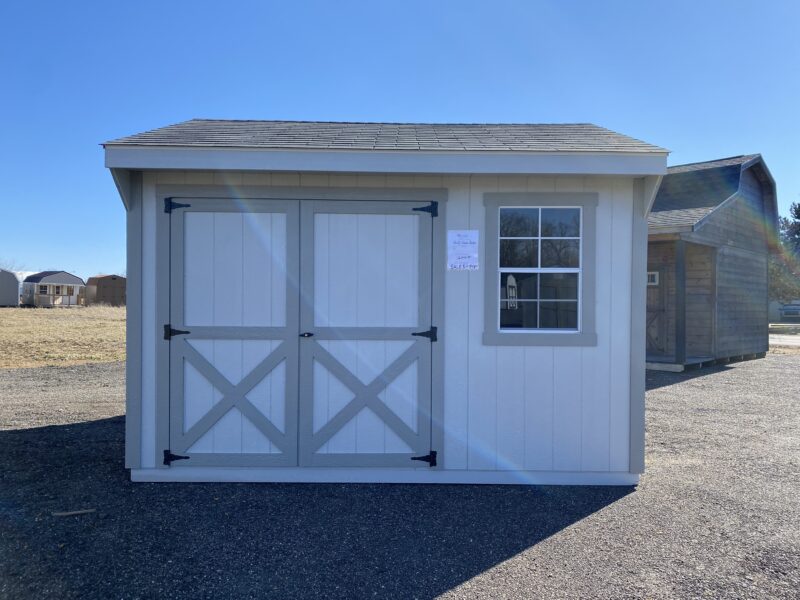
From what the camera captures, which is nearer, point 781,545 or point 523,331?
point 781,545

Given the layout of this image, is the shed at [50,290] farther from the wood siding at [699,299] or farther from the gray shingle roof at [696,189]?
the wood siding at [699,299]

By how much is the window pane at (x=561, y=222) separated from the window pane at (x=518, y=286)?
39cm

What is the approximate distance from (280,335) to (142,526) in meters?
1.70

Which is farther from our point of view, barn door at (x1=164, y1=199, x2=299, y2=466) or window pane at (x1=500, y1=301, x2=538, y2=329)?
window pane at (x1=500, y1=301, x2=538, y2=329)

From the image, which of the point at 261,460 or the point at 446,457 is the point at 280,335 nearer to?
the point at 261,460

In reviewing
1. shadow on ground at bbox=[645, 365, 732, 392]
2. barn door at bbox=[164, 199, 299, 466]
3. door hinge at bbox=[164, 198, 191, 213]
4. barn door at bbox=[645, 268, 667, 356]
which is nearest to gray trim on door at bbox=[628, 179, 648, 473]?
barn door at bbox=[164, 199, 299, 466]

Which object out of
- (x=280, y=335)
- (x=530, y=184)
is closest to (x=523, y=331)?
(x=530, y=184)

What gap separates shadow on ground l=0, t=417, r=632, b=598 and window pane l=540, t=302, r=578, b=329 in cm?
138

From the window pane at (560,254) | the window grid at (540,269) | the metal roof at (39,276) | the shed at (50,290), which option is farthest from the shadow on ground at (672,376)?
the metal roof at (39,276)

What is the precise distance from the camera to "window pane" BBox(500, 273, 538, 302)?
464cm

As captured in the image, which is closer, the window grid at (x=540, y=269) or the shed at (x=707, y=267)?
the window grid at (x=540, y=269)

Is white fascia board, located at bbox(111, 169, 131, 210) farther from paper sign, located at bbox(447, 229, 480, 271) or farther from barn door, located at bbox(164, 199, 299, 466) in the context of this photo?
paper sign, located at bbox(447, 229, 480, 271)

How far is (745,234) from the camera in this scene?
44.4ft

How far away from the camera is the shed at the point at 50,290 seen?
3825 cm
